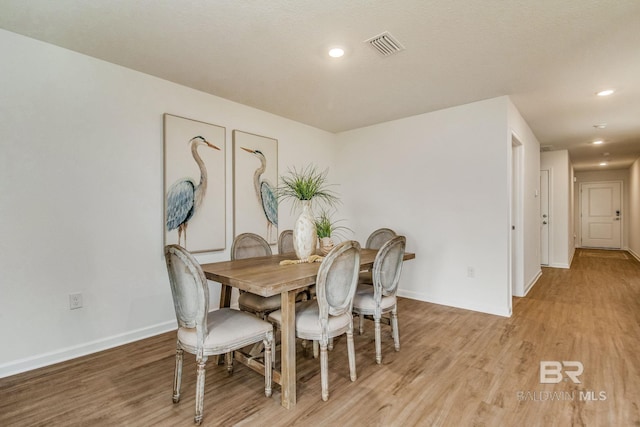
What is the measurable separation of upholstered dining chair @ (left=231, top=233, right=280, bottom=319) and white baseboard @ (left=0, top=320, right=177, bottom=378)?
0.92 m

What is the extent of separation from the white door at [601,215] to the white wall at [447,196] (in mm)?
7968

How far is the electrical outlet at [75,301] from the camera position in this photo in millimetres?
2475

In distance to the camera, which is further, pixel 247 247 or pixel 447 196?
pixel 447 196

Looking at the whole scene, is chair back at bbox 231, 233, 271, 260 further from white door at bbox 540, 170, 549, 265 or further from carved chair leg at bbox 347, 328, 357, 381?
white door at bbox 540, 170, 549, 265

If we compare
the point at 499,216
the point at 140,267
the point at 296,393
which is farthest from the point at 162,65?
the point at 499,216

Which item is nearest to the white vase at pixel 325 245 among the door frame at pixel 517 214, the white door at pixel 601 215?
the door frame at pixel 517 214

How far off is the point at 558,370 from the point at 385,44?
269 centimetres

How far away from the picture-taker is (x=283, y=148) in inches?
167

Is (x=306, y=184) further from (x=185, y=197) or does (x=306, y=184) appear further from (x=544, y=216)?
(x=544, y=216)

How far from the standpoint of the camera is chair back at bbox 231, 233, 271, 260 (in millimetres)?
2758

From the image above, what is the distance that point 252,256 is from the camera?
2852 millimetres

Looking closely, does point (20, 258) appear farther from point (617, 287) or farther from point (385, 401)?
point (617, 287)

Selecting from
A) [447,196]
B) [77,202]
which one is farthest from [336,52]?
[77,202]

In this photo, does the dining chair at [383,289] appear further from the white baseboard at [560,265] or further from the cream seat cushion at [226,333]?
the white baseboard at [560,265]
